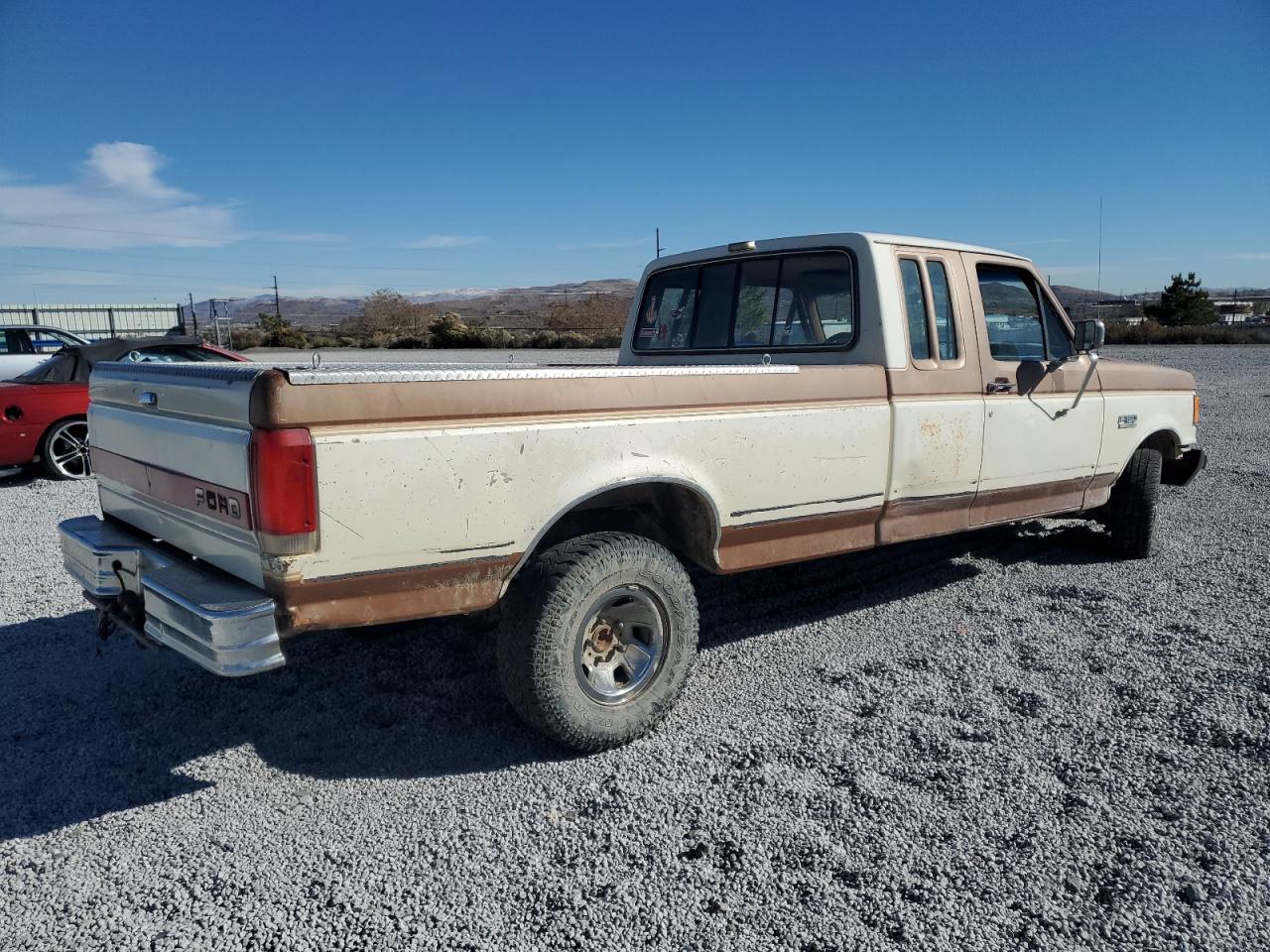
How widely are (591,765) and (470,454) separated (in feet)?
4.07

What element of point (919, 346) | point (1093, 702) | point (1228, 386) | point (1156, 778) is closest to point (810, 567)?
point (919, 346)

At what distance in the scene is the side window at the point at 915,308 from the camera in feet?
14.3

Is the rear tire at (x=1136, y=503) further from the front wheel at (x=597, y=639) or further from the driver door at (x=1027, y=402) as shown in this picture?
the front wheel at (x=597, y=639)

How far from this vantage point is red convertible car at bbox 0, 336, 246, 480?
826 centimetres

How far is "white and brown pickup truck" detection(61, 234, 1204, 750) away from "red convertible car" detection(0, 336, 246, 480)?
550 centimetres

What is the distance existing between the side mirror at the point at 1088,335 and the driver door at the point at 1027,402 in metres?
0.12

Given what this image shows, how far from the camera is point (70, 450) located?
8781mm

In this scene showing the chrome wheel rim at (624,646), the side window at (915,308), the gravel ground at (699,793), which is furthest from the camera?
the side window at (915,308)

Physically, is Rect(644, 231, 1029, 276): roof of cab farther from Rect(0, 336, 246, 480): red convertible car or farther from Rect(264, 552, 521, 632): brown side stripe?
Rect(0, 336, 246, 480): red convertible car

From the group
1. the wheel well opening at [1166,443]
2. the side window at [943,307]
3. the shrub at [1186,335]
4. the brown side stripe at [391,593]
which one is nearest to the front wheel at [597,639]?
the brown side stripe at [391,593]

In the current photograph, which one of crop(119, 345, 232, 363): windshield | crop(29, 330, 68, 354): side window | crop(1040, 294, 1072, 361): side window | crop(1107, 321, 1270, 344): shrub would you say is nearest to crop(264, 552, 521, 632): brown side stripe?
crop(1040, 294, 1072, 361): side window

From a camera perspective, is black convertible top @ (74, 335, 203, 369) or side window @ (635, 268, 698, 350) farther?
black convertible top @ (74, 335, 203, 369)

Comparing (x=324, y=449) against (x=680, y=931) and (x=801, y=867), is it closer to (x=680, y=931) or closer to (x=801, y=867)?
(x=680, y=931)

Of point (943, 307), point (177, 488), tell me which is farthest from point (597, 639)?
point (943, 307)
